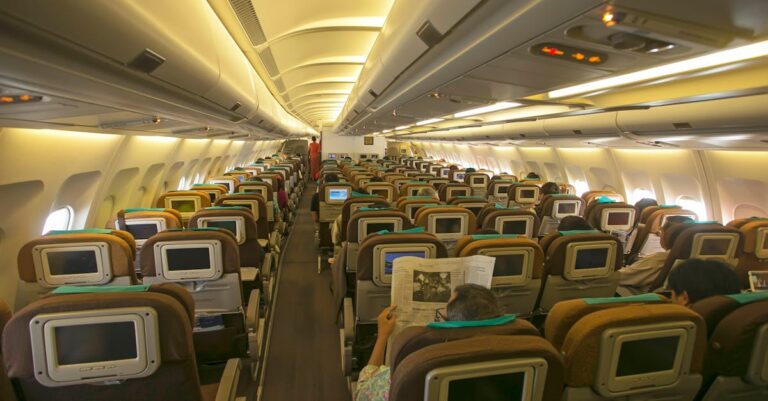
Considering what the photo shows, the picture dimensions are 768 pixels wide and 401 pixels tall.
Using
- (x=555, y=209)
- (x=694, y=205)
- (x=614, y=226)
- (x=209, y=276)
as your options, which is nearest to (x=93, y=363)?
(x=209, y=276)

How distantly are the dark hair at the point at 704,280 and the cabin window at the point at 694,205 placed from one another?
6.35 m

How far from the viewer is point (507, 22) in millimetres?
1709

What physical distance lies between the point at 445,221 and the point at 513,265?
1.74 meters

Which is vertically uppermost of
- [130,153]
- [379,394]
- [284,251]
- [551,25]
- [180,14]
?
[180,14]

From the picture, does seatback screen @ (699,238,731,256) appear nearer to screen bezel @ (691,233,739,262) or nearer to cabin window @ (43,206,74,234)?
screen bezel @ (691,233,739,262)

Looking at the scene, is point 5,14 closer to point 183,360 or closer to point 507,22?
point 183,360

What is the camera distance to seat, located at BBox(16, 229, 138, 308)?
330cm

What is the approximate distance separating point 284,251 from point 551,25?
834 cm

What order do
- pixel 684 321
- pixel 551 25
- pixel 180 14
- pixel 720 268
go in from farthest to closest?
1. pixel 720 268
2. pixel 180 14
3. pixel 684 321
4. pixel 551 25

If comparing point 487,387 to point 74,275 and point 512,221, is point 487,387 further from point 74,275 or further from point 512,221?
point 512,221

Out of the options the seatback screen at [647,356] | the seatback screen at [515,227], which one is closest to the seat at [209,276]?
the seatback screen at [647,356]

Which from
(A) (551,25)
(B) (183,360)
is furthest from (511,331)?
(B) (183,360)

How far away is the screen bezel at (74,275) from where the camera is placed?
330cm

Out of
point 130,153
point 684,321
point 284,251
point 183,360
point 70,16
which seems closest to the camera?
point 70,16
